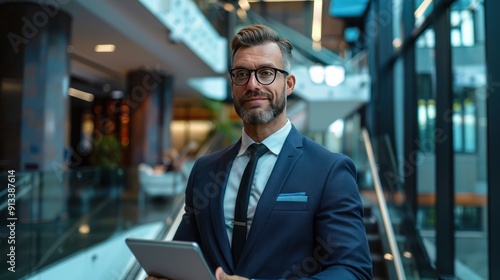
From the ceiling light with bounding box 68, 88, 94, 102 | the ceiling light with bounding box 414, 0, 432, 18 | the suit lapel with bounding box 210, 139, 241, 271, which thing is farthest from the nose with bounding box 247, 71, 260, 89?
the ceiling light with bounding box 68, 88, 94, 102

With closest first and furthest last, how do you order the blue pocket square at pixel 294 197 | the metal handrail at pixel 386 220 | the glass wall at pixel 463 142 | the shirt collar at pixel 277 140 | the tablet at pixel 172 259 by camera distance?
1. the tablet at pixel 172 259
2. the blue pocket square at pixel 294 197
3. the shirt collar at pixel 277 140
4. the metal handrail at pixel 386 220
5. the glass wall at pixel 463 142

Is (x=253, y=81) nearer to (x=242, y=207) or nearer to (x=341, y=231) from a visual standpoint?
(x=242, y=207)

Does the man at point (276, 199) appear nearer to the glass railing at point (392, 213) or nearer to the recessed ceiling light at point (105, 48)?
the glass railing at point (392, 213)

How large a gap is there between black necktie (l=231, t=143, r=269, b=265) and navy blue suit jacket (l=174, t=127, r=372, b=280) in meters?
0.03

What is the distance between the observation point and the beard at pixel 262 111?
58.3 inches

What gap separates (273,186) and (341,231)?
24 cm

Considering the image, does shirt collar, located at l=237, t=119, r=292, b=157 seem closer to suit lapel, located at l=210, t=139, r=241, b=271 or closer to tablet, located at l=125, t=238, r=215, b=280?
suit lapel, located at l=210, t=139, r=241, b=271

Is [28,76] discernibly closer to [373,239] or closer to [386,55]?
[373,239]

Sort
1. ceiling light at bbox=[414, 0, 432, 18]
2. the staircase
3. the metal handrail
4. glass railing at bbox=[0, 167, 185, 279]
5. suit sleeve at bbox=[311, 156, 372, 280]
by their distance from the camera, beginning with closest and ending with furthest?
suit sleeve at bbox=[311, 156, 372, 280] → glass railing at bbox=[0, 167, 185, 279] → the metal handrail → the staircase → ceiling light at bbox=[414, 0, 432, 18]

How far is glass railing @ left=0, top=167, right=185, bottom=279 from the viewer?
363cm

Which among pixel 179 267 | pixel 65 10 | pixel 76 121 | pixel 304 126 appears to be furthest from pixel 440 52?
pixel 76 121

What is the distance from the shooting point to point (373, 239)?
5.41m

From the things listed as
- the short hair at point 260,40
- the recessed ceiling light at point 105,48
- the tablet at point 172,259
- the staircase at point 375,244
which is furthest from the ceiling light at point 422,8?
the recessed ceiling light at point 105,48

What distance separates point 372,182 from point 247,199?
4621 mm
